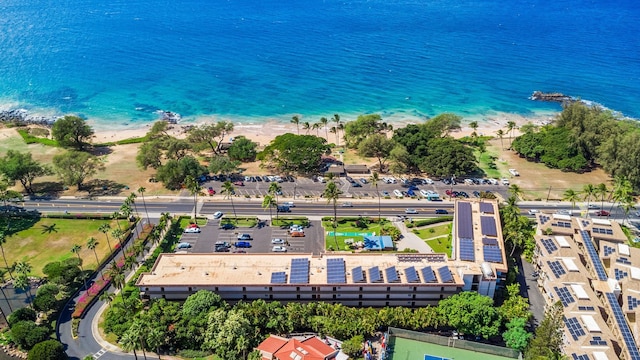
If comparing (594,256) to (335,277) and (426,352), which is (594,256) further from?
(335,277)

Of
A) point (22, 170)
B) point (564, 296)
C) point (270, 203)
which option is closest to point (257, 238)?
point (270, 203)

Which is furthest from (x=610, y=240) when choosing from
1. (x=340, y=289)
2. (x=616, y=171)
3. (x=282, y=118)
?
(x=282, y=118)

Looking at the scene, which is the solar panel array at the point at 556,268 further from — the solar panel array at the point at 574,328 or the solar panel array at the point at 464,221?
the solar panel array at the point at 464,221

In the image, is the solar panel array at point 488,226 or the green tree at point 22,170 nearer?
the solar panel array at point 488,226

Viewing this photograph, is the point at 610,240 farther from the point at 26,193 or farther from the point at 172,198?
the point at 26,193

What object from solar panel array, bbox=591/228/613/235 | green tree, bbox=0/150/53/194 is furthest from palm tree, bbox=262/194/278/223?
solar panel array, bbox=591/228/613/235

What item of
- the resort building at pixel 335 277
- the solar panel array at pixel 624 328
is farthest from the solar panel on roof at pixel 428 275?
the solar panel array at pixel 624 328

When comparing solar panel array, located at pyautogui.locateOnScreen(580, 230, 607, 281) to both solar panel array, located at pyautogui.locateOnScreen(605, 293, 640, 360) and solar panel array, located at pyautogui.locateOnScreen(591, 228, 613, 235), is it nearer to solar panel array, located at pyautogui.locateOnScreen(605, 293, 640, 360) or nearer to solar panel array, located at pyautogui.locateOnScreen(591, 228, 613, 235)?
solar panel array, located at pyautogui.locateOnScreen(591, 228, 613, 235)
